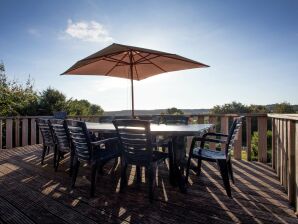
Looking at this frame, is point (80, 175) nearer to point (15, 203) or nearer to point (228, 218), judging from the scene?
point (15, 203)

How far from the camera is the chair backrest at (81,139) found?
98.5 inches

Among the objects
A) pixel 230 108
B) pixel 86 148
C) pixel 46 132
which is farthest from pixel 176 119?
pixel 230 108

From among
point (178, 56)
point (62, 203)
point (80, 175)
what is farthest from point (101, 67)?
point (62, 203)

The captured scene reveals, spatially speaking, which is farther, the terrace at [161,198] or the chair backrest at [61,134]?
the chair backrest at [61,134]

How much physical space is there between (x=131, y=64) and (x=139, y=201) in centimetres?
248

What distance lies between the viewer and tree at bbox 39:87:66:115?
342 inches

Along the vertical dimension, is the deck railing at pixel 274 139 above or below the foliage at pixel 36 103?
below

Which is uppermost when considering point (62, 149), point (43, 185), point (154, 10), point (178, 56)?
point (154, 10)

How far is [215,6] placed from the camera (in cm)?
559

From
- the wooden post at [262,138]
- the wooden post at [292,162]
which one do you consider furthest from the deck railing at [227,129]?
the wooden post at [292,162]

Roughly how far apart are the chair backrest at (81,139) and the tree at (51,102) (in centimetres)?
670

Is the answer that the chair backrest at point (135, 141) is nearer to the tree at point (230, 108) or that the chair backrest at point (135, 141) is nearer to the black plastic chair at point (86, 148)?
the black plastic chair at point (86, 148)

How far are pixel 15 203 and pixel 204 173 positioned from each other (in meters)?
2.59

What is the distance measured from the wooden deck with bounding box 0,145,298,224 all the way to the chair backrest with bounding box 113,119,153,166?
0.47m
